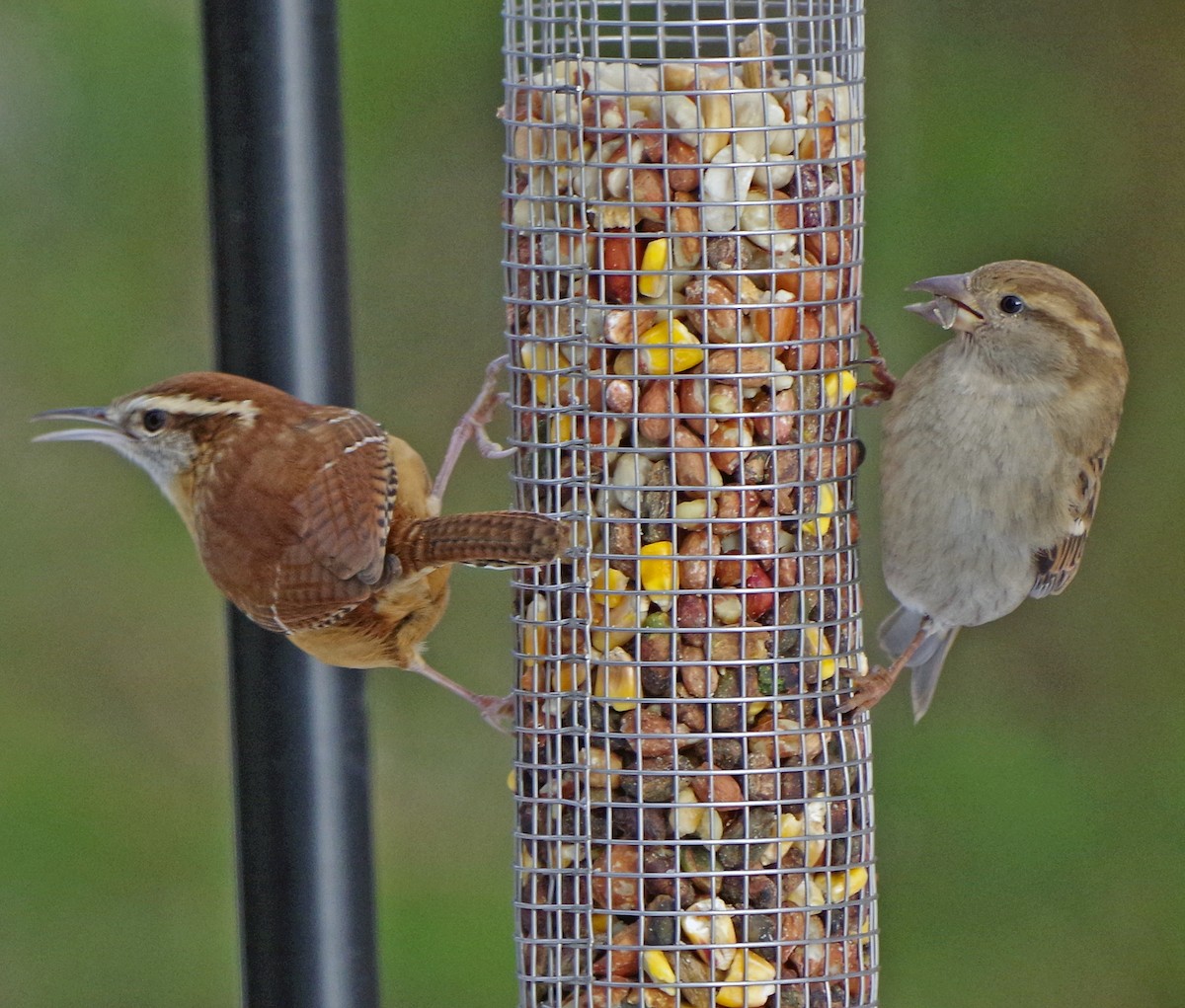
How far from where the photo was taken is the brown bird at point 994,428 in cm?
418

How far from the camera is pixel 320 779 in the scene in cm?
329

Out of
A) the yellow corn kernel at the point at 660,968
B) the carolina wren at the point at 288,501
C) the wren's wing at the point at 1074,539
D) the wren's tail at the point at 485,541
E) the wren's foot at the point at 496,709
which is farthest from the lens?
the wren's wing at the point at 1074,539

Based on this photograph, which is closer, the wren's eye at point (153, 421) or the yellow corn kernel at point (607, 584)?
the yellow corn kernel at point (607, 584)

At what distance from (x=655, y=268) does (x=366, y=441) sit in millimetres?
773

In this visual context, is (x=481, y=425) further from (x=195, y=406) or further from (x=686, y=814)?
(x=686, y=814)

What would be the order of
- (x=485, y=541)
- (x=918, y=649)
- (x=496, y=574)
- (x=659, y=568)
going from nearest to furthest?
(x=485, y=541)
(x=659, y=568)
(x=918, y=649)
(x=496, y=574)

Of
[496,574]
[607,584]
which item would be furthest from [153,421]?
[496,574]

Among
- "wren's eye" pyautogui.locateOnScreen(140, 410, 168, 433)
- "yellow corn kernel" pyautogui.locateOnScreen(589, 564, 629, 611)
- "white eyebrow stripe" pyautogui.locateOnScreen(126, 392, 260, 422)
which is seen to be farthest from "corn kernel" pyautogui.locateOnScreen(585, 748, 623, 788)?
"wren's eye" pyautogui.locateOnScreen(140, 410, 168, 433)

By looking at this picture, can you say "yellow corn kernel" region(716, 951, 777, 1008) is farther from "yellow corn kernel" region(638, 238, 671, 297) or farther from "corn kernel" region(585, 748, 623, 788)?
"yellow corn kernel" region(638, 238, 671, 297)

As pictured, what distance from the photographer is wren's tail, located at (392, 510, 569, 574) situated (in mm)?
3490

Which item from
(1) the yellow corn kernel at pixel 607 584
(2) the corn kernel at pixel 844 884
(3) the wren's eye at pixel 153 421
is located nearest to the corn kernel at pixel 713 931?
(2) the corn kernel at pixel 844 884

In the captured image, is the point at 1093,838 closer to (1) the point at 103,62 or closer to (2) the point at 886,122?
(2) the point at 886,122

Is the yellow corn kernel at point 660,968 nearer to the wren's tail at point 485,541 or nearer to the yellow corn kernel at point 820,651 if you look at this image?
the yellow corn kernel at point 820,651

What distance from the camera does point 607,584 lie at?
12.3ft
